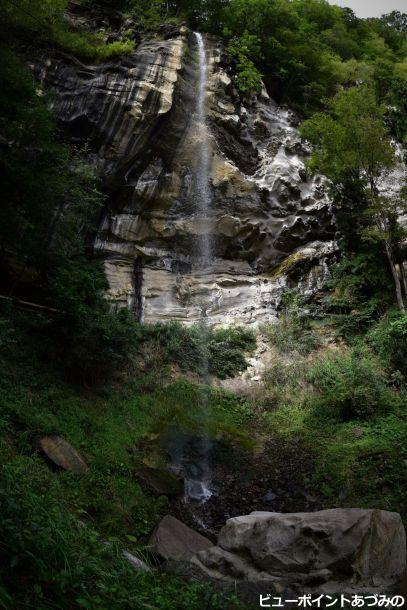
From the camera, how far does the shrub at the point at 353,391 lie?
31.2ft

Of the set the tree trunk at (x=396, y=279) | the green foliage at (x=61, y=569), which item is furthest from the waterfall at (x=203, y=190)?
the green foliage at (x=61, y=569)

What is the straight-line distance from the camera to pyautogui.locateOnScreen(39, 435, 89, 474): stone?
598cm

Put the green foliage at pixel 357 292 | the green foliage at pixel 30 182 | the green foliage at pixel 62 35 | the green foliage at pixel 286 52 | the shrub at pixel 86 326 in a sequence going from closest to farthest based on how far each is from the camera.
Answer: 1. the green foliage at pixel 30 182
2. the shrub at pixel 86 326
3. the green foliage at pixel 62 35
4. the green foliage at pixel 357 292
5. the green foliage at pixel 286 52

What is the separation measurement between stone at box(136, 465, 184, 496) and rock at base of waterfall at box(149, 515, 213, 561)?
1153 millimetres

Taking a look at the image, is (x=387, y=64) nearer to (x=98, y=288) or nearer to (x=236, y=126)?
(x=236, y=126)

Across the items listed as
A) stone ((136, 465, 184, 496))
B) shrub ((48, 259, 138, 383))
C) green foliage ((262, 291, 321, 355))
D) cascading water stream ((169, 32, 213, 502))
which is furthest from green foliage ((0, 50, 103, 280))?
green foliage ((262, 291, 321, 355))

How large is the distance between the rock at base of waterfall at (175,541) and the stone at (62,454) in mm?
1388

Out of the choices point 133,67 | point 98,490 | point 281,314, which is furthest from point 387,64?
point 98,490

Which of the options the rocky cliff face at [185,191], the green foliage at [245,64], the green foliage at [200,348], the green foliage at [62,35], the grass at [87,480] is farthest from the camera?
the green foliage at [245,64]

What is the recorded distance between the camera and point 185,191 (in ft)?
50.8

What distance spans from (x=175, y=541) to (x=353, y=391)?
5563 millimetres

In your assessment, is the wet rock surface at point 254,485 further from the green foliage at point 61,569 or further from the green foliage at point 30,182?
the green foliage at point 30,182

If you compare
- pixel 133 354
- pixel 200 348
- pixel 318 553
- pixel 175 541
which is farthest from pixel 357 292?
pixel 175 541

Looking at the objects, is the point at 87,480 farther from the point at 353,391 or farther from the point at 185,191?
the point at 185,191
